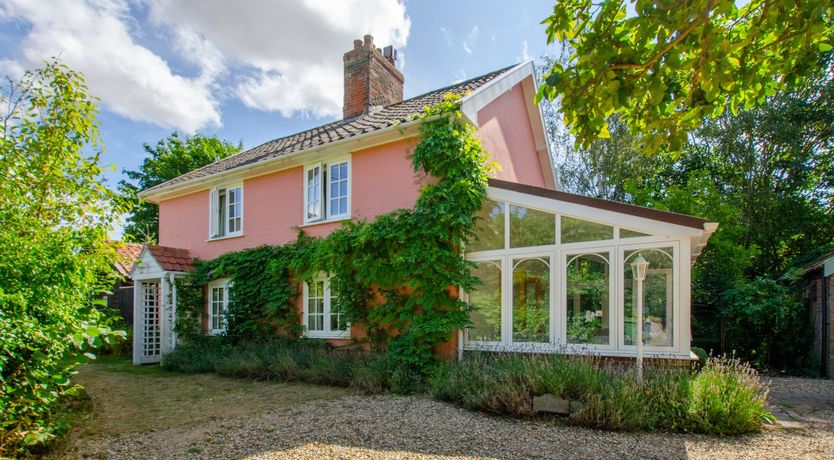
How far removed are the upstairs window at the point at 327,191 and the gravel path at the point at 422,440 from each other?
5.43 meters

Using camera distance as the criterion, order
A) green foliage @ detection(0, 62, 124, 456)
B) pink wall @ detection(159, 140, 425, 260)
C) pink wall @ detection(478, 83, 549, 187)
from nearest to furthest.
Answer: green foliage @ detection(0, 62, 124, 456), pink wall @ detection(159, 140, 425, 260), pink wall @ detection(478, 83, 549, 187)

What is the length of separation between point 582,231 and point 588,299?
1189 mm

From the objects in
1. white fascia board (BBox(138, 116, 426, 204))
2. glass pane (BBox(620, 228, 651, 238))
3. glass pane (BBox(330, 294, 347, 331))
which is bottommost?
glass pane (BBox(330, 294, 347, 331))

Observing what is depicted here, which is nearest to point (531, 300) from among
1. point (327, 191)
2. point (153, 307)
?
point (327, 191)

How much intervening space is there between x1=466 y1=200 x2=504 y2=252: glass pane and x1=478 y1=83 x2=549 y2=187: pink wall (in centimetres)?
162

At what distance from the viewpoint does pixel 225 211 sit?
1300 centimetres

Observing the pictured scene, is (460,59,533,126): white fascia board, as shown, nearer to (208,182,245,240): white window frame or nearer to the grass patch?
the grass patch

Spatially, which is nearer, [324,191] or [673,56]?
[673,56]

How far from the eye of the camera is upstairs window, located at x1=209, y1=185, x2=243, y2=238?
41.5 ft

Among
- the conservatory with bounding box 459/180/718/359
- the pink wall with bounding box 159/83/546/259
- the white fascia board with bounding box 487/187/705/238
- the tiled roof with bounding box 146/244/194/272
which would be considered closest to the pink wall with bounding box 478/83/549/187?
the pink wall with bounding box 159/83/546/259

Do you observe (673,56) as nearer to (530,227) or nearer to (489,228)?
(530,227)

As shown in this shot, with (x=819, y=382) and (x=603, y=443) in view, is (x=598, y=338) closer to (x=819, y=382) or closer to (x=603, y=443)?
(x=603, y=443)

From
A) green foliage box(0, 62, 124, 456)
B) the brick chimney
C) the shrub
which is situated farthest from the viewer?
the brick chimney

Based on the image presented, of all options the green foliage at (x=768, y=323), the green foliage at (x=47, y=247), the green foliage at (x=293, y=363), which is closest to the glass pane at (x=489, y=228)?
the green foliage at (x=293, y=363)
